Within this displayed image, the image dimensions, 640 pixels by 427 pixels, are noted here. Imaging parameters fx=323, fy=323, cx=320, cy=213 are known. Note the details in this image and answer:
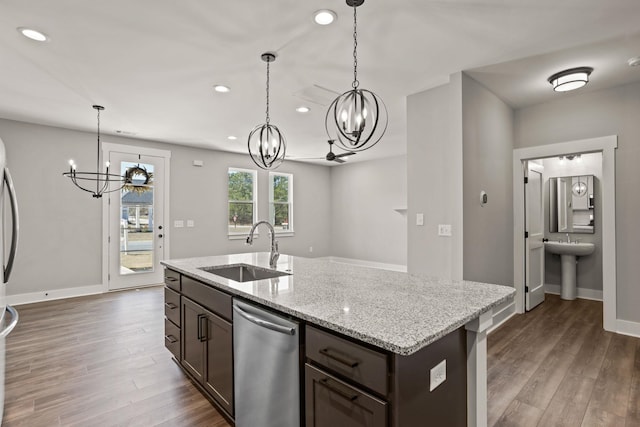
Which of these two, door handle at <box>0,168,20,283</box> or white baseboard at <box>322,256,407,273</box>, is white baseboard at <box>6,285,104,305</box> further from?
white baseboard at <box>322,256,407,273</box>

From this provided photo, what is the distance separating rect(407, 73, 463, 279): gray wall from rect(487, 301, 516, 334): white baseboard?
3.00 feet

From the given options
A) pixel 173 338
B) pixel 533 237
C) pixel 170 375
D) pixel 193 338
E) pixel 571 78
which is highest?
pixel 571 78

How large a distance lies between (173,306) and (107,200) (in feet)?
12.1

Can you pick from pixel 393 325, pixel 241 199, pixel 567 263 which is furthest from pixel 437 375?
pixel 241 199

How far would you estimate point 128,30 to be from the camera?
240cm

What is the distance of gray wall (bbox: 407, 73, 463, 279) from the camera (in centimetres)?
313

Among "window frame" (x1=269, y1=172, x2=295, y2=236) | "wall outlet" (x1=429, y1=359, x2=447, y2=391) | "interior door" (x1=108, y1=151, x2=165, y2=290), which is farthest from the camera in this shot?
"window frame" (x1=269, y1=172, x2=295, y2=236)

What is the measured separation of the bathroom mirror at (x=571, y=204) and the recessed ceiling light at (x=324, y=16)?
15.8 ft

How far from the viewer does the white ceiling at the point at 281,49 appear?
2176mm

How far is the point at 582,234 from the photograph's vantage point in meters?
4.96

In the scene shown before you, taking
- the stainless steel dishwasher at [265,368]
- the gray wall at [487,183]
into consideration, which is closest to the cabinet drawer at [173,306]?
the stainless steel dishwasher at [265,368]

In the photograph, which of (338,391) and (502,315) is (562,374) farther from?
(338,391)

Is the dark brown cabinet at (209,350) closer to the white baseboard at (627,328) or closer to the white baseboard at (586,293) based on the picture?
the white baseboard at (627,328)

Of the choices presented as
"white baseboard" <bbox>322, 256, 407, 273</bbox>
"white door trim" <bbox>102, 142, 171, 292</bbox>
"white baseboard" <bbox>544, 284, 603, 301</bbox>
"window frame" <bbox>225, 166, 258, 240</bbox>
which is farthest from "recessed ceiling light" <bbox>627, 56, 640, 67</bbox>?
"white door trim" <bbox>102, 142, 171, 292</bbox>
